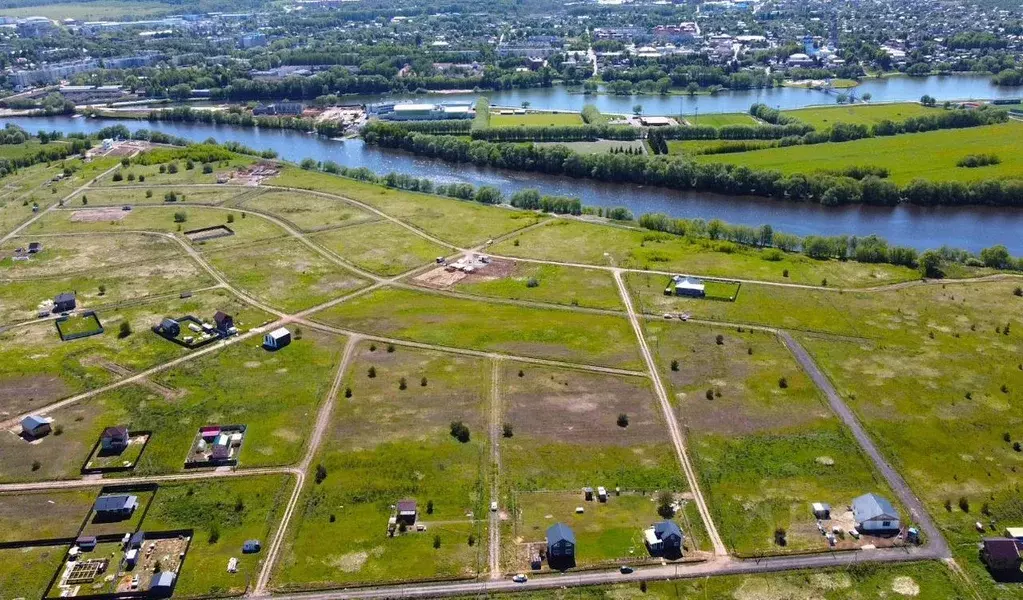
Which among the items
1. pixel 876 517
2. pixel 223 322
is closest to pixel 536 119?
pixel 223 322

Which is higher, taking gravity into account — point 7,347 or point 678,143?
point 678,143

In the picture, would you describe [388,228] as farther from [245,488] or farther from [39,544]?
[39,544]

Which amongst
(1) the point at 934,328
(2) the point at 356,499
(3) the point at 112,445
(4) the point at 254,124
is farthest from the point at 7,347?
(4) the point at 254,124

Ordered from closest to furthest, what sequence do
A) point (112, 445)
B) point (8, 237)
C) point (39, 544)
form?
point (39, 544) → point (112, 445) → point (8, 237)

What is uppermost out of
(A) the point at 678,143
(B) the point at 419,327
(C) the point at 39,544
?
(A) the point at 678,143

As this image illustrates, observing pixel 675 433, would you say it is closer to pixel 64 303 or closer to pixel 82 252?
pixel 64 303

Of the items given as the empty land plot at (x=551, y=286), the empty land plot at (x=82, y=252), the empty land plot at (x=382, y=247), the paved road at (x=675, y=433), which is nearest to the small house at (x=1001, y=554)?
the paved road at (x=675, y=433)

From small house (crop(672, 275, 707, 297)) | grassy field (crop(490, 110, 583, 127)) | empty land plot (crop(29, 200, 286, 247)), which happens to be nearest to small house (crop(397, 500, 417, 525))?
small house (crop(672, 275, 707, 297))

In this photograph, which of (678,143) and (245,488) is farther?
(678,143)
